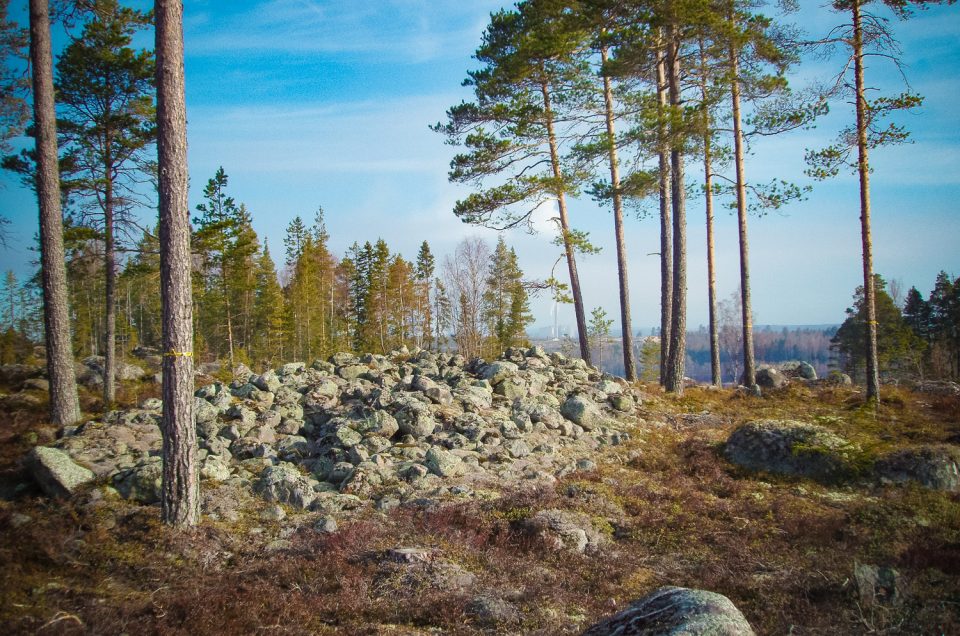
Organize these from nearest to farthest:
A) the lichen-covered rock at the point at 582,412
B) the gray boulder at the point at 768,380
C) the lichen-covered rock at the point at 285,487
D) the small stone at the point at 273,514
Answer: the small stone at the point at 273,514, the lichen-covered rock at the point at 285,487, the lichen-covered rock at the point at 582,412, the gray boulder at the point at 768,380

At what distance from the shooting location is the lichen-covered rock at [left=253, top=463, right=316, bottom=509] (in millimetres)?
7230

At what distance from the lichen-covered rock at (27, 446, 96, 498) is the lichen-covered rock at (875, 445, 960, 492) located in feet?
40.0

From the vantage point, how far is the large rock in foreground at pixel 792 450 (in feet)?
27.2

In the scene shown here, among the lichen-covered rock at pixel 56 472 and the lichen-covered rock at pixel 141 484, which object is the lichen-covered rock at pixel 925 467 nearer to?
the lichen-covered rock at pixel 141 484

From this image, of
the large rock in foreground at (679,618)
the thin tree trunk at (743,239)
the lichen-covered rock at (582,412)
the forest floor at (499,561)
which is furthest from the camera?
the thin tree trunk at (743,239)

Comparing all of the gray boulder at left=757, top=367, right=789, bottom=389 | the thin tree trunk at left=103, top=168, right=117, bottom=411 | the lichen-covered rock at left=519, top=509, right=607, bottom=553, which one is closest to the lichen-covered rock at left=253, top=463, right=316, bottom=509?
the lichen-covered rock at left=519, top=509, right=607, bottom=553

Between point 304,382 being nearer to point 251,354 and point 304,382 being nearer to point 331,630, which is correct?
point 331,630

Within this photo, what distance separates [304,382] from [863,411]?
43.3 feet

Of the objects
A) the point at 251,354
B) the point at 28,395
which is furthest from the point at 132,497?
the point at 251,354

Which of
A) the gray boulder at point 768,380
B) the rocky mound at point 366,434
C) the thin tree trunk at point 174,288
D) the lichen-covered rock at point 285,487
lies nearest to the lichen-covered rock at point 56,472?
the rocky mound at point 366,434

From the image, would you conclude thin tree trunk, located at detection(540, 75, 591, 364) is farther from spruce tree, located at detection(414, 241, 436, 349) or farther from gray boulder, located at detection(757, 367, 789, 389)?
spruce tree, located at detection(414, 241, 436, 349)

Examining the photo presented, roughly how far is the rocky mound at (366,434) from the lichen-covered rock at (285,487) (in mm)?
19

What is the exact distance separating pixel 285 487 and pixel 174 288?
3339 millimetres

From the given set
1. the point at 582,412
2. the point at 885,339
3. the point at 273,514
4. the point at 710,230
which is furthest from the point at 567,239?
the point at 885,339
